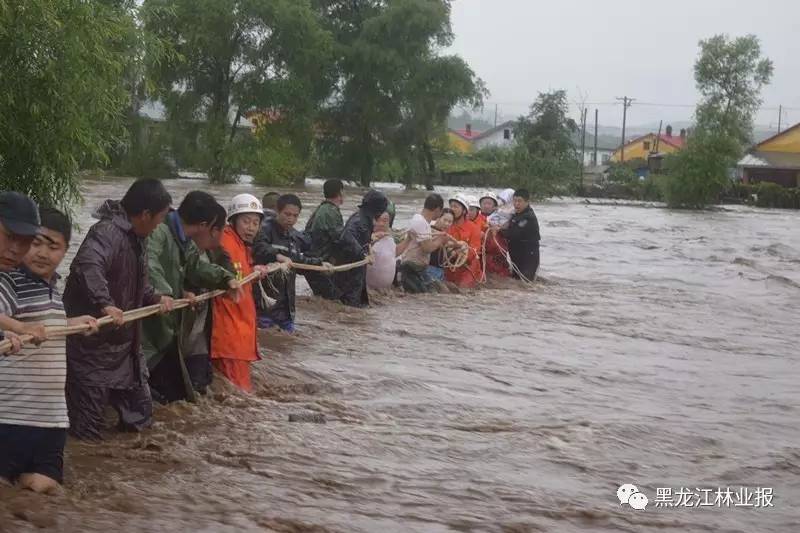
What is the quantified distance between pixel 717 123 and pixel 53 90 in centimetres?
6029

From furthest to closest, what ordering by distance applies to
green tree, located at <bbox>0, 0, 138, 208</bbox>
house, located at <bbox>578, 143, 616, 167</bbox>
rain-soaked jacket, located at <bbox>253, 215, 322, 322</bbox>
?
house, located at <bbox>578, 143, 616, 167</bbox> < green tree, located at <bbox>0, 0, 138, 208</bbox> < rain-soaked jacket, located at <bbox>253, 215, 322, 322</bbox>

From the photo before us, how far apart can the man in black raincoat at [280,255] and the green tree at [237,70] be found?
39.9 m

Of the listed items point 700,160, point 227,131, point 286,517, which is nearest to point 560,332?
point 286,517

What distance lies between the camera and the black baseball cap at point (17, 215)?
14.6 feet

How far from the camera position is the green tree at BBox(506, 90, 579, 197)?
61500mm

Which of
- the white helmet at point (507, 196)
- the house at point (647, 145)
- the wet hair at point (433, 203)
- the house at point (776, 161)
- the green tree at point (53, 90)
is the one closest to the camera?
the green tree at point (53, 90)

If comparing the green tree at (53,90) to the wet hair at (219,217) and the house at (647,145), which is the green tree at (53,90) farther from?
the house at (647,145)

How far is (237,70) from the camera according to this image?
50531 millimetres

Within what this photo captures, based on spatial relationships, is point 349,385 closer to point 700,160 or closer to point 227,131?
point 227,131

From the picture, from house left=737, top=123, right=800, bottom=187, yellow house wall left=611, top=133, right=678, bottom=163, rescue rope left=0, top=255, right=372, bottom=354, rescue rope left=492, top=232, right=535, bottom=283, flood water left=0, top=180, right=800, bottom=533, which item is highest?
yellow house wall left=611, top=133, right=678, bottom=163

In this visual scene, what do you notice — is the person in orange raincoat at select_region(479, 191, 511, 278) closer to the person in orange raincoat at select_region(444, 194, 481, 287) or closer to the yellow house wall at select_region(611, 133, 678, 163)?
the person in orange raincoat at select_region(444, 194, 481, 287)

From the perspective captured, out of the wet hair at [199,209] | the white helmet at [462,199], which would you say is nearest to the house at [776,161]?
the white helmet at [462,199]

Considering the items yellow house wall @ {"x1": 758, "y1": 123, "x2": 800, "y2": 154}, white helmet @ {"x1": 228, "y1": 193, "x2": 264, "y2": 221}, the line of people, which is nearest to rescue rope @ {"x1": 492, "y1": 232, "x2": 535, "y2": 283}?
the line of people

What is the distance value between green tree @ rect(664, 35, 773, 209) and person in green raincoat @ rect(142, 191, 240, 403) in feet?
188
